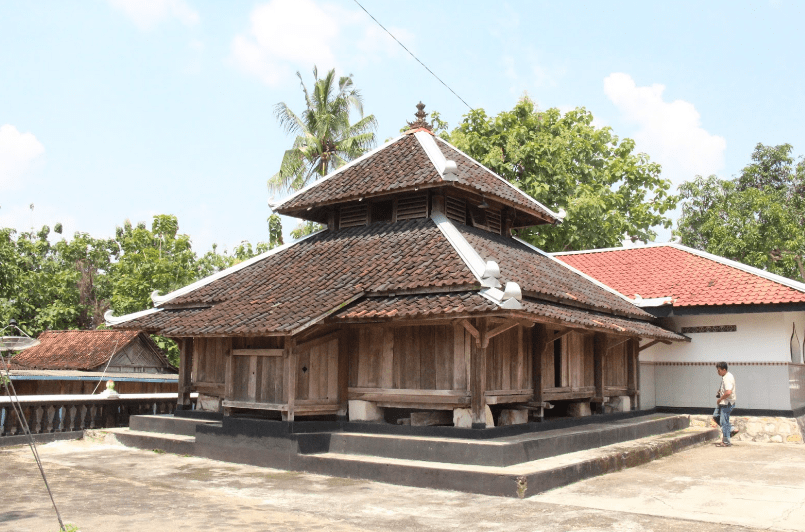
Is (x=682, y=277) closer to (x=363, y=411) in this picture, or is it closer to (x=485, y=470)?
(x=363, y=411)

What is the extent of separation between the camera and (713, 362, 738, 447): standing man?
14.7 m

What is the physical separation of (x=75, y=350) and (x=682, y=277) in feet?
72.4

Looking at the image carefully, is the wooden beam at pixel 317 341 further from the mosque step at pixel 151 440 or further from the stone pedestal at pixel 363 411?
the mosque step at pixel 151 440

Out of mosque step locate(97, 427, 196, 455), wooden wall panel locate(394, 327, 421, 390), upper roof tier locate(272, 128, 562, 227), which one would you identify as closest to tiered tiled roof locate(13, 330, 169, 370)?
mosque step locate(97, 427, 196, 455)

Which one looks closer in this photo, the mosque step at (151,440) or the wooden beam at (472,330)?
the wooden beam at (472,330)

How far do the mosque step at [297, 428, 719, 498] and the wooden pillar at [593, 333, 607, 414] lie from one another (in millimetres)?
2084

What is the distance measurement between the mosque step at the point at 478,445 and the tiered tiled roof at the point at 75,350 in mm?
17553

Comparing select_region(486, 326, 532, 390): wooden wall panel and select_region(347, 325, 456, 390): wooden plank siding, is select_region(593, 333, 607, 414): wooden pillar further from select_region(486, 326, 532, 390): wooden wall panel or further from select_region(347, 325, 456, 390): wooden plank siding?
select_region(347, 325, 456, 390): wooden plank siding

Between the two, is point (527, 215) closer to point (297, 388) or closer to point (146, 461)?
point (297, 388)

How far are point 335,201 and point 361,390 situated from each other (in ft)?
13.5

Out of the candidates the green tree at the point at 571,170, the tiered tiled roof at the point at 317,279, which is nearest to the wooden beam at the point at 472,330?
the tiered tiled roof at the point at 317,279

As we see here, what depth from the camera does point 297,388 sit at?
37.4 feet

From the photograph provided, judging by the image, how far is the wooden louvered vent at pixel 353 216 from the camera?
14434 millimetres

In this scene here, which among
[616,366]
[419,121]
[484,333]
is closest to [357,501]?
[484,333]
